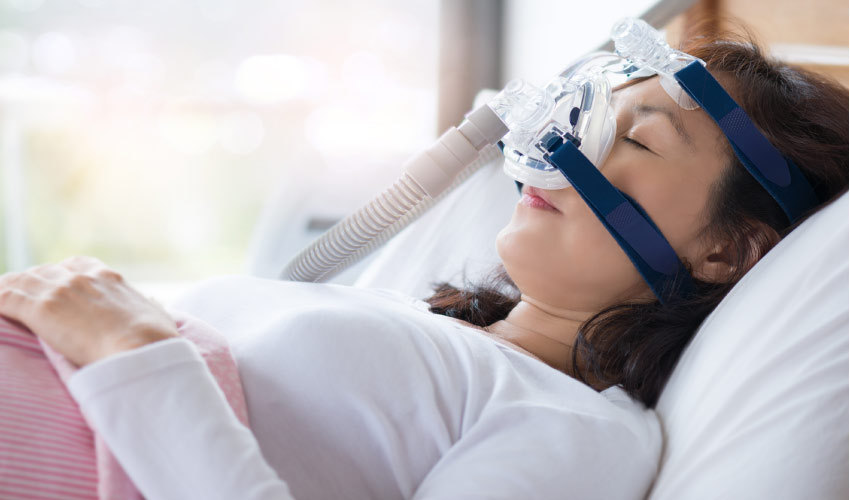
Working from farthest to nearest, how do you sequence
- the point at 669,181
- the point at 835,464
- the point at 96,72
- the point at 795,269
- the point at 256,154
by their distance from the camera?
the point at 256,154 < the point at 96,72 < the point at 669,181 < the point at 795,269 < the point at 835,464

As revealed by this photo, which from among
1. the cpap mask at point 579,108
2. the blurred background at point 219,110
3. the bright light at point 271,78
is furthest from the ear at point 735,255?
the bright light at point 271,78

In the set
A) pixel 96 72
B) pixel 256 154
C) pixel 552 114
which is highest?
pixel 552 114

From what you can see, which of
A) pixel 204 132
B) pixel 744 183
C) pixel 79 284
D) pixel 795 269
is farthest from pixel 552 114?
pixel 204 132

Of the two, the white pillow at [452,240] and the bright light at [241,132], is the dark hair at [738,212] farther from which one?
the bright light at [241,132]

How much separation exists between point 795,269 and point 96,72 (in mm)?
3290

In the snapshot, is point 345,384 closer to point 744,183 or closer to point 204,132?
point 744,183

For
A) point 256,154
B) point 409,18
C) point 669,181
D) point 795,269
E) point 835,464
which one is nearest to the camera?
point 835,464

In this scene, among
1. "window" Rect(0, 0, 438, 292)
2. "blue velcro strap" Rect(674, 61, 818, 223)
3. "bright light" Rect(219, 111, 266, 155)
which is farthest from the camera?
"bright light" Rect(219, 111, 266, 155)

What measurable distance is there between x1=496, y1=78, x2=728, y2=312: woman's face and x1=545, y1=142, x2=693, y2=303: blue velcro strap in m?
0.03

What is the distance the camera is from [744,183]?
3.94 feet

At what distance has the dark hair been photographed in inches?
46.0

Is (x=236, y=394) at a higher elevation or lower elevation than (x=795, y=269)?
lower

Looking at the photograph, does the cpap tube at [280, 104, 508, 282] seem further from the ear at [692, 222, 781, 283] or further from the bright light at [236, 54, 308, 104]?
the bright light at [236, 54, 308, 104]

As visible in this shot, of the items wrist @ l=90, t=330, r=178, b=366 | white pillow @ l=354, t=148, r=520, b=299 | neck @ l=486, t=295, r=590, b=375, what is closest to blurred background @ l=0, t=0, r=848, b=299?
white pillow @ l=354, t=148, r=520, b=299
